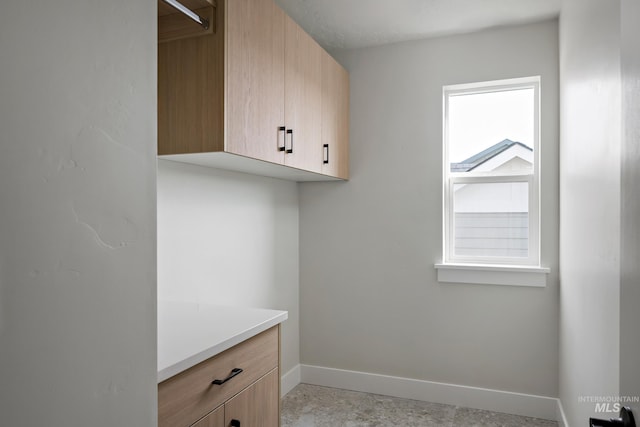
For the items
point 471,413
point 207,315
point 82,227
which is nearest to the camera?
point 82,227

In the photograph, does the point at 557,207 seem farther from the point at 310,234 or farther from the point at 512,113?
the point at 310,234

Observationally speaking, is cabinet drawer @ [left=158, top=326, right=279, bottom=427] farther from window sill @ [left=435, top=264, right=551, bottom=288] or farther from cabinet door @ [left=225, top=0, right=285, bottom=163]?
window sill @ [left=435, top=264, right=551, bottom=288]

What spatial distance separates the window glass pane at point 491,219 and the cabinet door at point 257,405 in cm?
178

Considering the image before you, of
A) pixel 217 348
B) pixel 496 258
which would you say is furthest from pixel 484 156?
pixel 217 348

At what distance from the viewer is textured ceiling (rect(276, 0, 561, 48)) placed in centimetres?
250

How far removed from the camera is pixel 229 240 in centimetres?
244

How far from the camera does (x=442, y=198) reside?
295 centimetres

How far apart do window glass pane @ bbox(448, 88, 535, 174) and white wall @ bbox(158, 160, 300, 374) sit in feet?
4.00

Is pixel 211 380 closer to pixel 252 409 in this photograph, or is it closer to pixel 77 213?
pixel 252 409

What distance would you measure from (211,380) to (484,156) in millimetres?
2358

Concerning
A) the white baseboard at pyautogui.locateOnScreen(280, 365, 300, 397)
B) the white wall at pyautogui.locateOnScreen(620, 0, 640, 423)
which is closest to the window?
the white baseboard at pyautogui.locateOnScreen(280, 365, 300, 397)

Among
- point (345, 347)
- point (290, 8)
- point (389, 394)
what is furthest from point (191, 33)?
point (389, 394)

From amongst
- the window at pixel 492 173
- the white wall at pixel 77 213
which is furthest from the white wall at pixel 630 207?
the window at pixel 492 173

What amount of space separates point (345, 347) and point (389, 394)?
1.42ft
